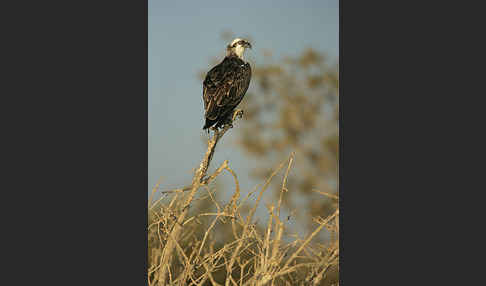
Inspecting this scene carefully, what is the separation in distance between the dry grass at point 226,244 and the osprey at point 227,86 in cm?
15

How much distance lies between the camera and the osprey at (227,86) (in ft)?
25.5

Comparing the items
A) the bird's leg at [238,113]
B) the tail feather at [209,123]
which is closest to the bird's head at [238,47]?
the bird's leg at [238,113]

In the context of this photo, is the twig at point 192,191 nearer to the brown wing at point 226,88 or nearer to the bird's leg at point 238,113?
the bird's leg at point 238,113

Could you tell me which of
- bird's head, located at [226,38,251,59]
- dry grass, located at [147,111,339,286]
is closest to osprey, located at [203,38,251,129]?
bird's head, located at [226,38,251,59]

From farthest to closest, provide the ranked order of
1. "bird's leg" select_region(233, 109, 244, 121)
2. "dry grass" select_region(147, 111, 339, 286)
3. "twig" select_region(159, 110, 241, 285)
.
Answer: "bird's leg" select_region(233, 109, 244, 121), "twig" select_region(159, 110, 241, 285), "dry grass" select_region(147, 111, 339, 286)

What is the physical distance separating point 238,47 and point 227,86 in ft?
1.12

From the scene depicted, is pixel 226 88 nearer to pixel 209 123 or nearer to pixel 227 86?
pixel 227 86

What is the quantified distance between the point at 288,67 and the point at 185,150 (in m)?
1.12

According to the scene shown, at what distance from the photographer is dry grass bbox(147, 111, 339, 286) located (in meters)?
7.49

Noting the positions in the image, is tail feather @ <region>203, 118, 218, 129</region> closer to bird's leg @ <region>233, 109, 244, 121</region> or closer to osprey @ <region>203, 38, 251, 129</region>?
osprey @ <region>203, 38, 251, 129</region>

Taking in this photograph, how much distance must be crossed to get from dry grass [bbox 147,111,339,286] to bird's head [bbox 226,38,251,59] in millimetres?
671

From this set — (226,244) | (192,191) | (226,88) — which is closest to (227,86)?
(226,88)

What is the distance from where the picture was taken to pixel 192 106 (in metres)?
7.83

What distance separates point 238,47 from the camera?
306 inches
